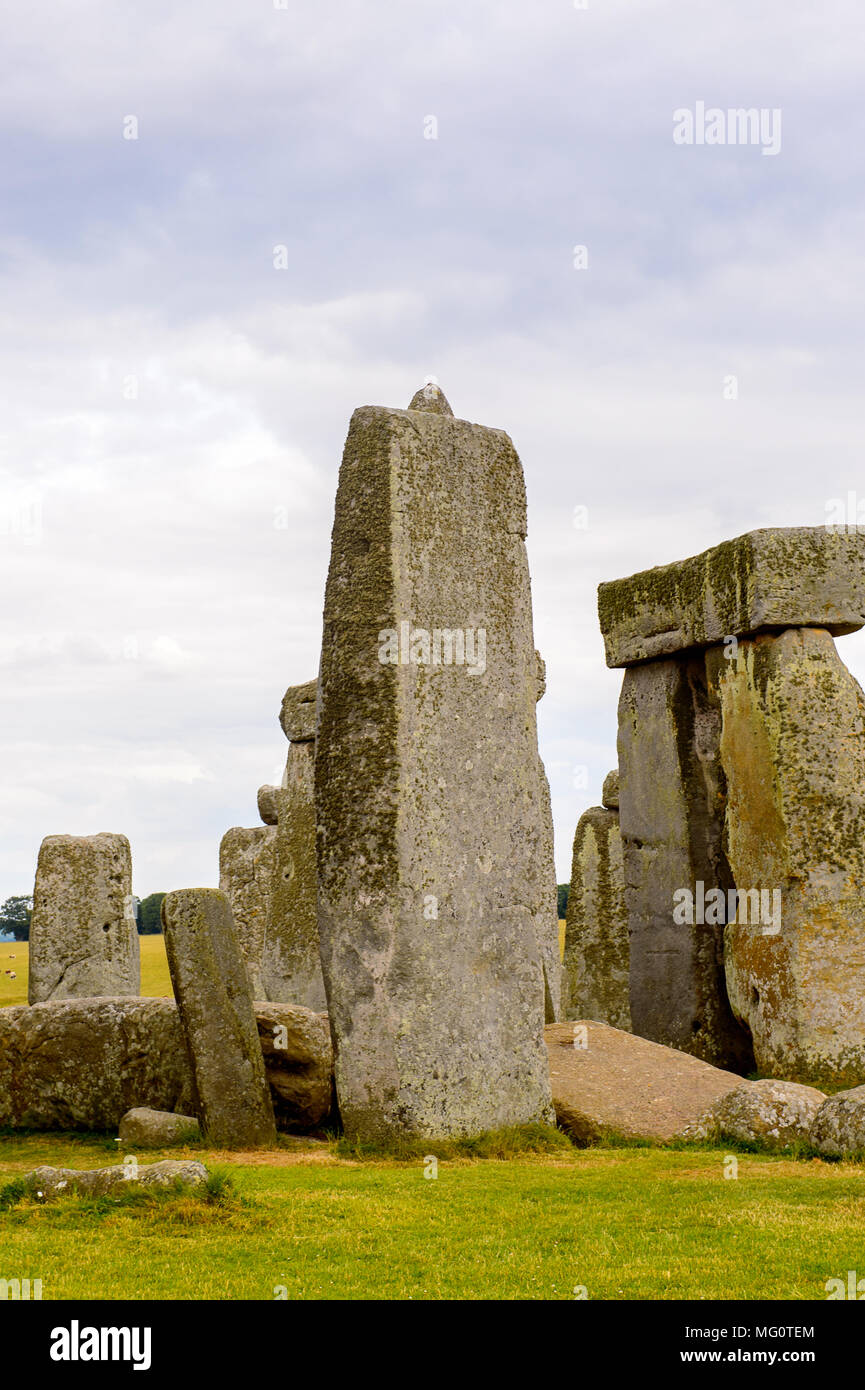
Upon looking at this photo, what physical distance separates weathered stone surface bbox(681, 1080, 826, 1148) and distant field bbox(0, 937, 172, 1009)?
53.4 ft

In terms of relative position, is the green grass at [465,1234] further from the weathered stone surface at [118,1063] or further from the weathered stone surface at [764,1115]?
the weathered stone surface at [118,1063]

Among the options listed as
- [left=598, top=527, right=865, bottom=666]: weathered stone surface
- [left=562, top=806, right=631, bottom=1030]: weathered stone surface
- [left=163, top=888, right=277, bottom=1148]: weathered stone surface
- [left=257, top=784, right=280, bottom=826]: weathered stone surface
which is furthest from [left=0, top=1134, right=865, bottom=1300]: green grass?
[left=257, top=784, right=280, bottom=826]: weathered stone surface

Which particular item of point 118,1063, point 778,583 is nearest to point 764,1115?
point 118,1063

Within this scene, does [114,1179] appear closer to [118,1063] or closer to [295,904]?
[118,1063]

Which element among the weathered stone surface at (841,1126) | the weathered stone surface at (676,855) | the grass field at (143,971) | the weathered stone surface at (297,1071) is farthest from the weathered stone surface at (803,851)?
the grass field at (143,971)

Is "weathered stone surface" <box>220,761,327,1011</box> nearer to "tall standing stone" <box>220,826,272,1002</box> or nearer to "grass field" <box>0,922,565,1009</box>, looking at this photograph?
"tall standing stone" <box>220,826,272,1002</box>

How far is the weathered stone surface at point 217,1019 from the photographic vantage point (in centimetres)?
917

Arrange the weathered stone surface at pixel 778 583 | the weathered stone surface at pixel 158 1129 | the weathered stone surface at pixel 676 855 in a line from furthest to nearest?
1. the weathered stone surface at pixel 676 855
2. the weathered stone surface at pixel 778 583
3. the weathered stone surface at pixel 158 1129

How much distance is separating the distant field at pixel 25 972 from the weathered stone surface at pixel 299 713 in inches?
299

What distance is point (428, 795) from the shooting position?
9.05 meters

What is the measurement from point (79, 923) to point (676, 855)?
6.76 metres

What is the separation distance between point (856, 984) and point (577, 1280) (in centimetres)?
696

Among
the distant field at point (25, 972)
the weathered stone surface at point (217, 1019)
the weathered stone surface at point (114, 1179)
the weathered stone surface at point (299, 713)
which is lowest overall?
the distant field at point (25, 972)
